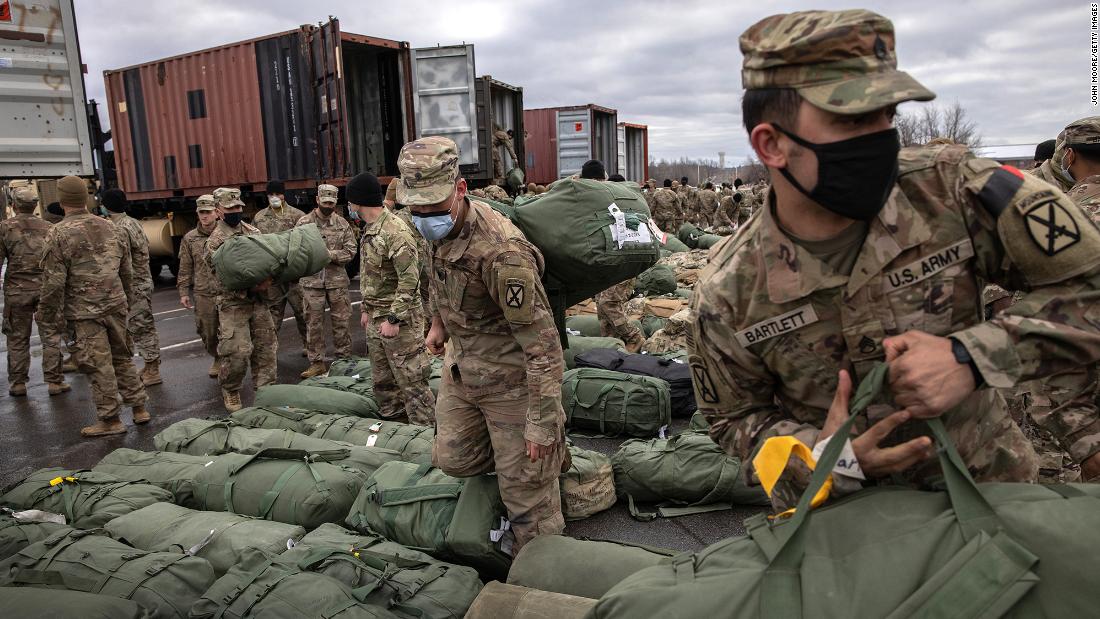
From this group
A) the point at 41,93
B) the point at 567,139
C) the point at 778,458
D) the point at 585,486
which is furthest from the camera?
the point at 567,139

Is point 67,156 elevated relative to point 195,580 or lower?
elevated

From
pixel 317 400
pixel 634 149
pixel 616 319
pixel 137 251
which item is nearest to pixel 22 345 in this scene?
pixel 137 251

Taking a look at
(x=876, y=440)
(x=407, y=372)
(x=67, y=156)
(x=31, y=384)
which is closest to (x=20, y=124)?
(x=67, y=156)

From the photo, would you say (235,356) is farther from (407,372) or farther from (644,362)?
(644,362)

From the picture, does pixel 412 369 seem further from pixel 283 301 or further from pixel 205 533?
pixel 283 301

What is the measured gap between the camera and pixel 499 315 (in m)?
3.22

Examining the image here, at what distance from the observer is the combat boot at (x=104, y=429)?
579 cm

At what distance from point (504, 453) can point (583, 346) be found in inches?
117

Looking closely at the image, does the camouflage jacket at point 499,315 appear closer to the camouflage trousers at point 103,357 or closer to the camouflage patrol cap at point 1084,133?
the camouflage patrol cap at point 1084,133

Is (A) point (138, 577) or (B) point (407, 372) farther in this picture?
(B) point (407, 372)

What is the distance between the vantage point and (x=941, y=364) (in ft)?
4.28

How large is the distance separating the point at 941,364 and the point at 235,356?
5.94 metres

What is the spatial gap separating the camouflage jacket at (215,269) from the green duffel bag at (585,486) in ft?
12.1

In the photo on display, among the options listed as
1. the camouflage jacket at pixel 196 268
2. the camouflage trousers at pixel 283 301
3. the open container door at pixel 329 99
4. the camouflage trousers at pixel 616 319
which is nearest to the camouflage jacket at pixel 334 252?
the camouflage trousers at pixel 283 301
